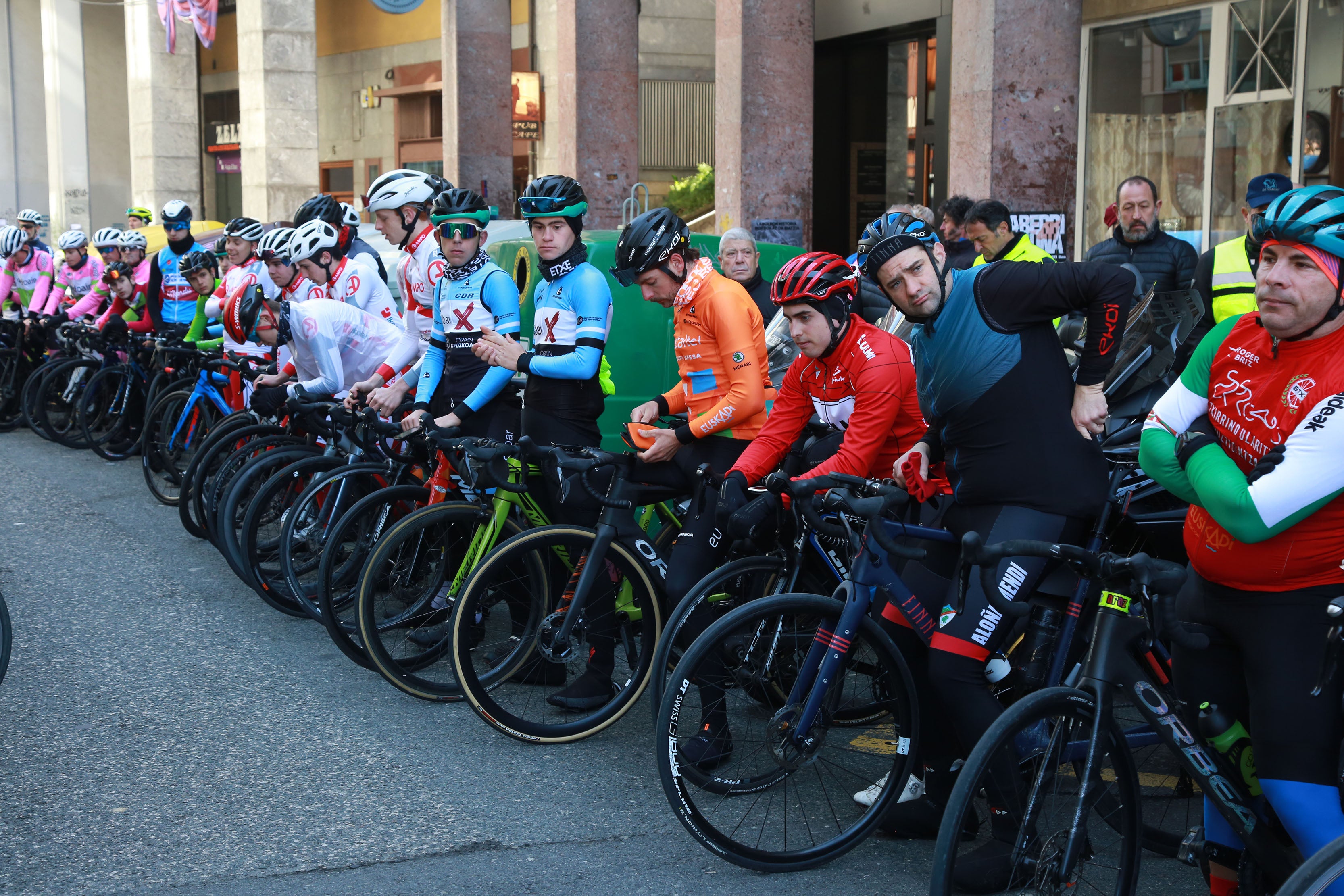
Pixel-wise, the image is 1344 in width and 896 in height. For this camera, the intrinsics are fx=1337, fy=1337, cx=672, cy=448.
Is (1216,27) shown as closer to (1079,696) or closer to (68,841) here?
(1079,696)

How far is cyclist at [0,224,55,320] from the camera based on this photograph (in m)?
14.0

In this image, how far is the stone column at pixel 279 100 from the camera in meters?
23.4

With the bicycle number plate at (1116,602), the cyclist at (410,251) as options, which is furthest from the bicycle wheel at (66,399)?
the bicycle number plate at (1116,602)

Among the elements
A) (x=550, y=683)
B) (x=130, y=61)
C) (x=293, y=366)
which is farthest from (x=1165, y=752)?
(x=130, y=61)

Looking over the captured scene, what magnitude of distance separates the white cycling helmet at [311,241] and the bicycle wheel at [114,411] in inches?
174

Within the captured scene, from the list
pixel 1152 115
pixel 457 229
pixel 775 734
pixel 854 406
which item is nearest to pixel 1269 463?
pixel 775 734

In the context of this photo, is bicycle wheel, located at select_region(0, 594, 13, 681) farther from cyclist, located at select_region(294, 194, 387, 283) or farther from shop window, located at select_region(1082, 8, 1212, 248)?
shop window, located at select_region(1082, 8, 1212, 248)

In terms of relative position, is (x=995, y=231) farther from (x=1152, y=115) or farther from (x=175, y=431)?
(x=1152, y=115)

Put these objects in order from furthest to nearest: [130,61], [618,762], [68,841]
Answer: [130,61] → [618,762] → [68,841]

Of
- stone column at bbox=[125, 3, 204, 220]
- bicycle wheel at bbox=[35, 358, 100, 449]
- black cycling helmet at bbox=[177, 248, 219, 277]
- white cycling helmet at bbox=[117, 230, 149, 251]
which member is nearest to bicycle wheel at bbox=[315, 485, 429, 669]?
black cycling helmet at bbox=[177, 248, 219, 277]

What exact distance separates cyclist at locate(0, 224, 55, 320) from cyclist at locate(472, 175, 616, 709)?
9.92 metres

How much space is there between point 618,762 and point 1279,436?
9.06 feet

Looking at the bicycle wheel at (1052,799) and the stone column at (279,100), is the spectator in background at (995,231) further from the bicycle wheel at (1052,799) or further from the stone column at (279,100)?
the stone column at (279,100)

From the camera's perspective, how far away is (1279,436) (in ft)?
9.82
